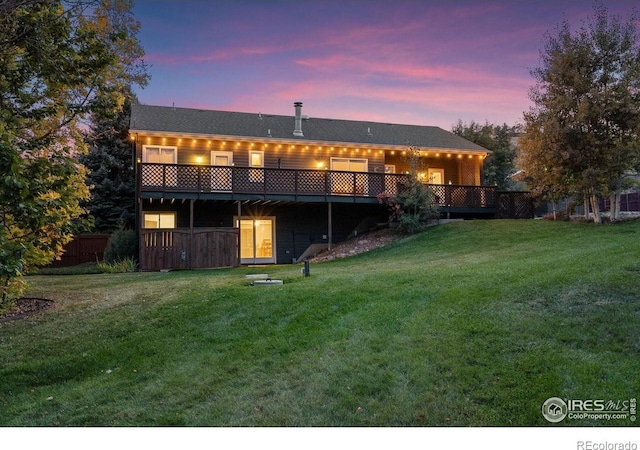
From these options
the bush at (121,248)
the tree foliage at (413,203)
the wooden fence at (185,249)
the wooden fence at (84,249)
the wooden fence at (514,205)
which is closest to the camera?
the wooden fence at (185,249)

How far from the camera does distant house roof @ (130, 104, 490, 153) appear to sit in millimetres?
19172

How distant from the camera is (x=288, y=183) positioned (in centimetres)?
1842

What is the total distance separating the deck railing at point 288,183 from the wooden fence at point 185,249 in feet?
6.00

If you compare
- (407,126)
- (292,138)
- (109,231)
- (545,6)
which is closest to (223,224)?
(292,138)

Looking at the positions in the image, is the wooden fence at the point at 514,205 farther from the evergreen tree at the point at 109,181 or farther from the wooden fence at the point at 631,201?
the evergreen tree at the point at 109,181

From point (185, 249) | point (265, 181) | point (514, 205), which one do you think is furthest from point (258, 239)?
point (514, 205)

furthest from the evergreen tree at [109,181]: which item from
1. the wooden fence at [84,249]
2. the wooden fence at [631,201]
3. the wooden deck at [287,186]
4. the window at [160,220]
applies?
the wooden fence at [631,201]

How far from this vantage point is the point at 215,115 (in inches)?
→ 864

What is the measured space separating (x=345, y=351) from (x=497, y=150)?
28.5m

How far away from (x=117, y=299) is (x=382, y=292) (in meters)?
5.18

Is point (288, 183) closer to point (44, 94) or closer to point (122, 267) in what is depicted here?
point (122, 267)

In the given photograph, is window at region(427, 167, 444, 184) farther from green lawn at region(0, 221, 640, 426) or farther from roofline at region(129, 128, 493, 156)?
green lawn at region(0, 221, 640, 426)

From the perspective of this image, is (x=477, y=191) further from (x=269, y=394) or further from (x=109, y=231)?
(x=109, y=231)

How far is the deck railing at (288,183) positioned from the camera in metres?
16.9
